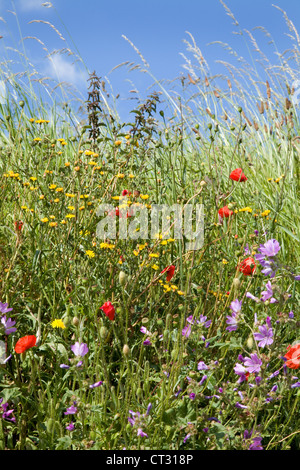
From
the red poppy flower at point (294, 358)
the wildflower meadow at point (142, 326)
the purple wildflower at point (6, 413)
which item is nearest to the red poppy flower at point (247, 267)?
the wildflower meadow at point (142, 326)

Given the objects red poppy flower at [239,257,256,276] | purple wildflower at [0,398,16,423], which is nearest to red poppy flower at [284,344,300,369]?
red poppy flower at [239,257,256,276]

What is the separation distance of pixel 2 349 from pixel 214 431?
680 mm

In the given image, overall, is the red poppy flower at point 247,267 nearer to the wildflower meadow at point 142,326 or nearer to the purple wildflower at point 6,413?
the wildflower meadow at point 142,326

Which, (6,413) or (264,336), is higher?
(264,336)

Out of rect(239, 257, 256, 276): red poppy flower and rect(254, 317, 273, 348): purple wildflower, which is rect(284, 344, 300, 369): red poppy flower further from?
rect(239, 257, 256, 276): red poppy flower

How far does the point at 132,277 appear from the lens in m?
2.03

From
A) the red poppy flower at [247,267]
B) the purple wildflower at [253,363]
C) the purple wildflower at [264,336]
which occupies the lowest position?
the purple wildflower at [253,363]

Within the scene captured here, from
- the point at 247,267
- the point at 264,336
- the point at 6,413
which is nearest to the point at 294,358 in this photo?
the point at 264,336

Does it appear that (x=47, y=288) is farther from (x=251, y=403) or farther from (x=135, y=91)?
(x=135, y=91)

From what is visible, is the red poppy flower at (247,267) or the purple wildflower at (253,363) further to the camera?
the red poppy flower at (247,267)

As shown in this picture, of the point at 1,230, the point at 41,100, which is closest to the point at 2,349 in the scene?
the point at 1,230

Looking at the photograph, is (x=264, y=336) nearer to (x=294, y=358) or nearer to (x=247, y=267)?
(x=294, y=358)

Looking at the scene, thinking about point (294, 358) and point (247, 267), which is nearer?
point (294, 358)

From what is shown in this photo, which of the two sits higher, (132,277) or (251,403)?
(132,277)
